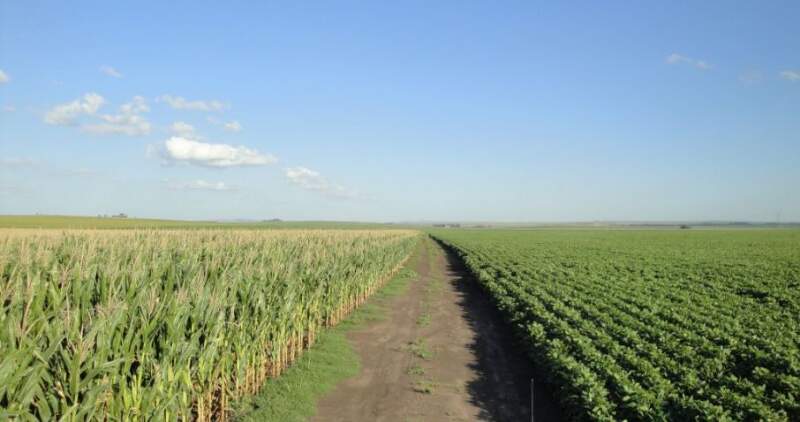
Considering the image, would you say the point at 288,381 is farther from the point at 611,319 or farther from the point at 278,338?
the point at 611,319

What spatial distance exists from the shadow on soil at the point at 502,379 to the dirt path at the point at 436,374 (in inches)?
0.8

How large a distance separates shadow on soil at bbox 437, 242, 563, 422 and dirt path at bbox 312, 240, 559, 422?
0.06 ft

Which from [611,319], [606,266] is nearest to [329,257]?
[611,319]

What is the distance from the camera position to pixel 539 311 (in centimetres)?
1498

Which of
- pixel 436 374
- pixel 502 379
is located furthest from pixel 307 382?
pixel 502 379

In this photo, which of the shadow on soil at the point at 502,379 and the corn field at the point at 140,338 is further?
the shadow on soil at the point at 502,379

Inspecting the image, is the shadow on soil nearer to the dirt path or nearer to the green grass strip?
the dirt path

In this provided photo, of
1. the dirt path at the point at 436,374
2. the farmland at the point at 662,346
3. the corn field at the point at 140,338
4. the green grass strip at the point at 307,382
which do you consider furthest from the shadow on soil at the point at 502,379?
the corn field at the point at 140,338

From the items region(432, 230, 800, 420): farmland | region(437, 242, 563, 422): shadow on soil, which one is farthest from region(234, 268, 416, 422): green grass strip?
region(432, 230, 800, 420): farmland

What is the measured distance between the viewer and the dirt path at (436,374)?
9359mm

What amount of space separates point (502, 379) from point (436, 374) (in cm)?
162

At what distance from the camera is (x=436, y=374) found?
11.6 meters

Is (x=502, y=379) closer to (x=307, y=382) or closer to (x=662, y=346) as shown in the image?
(x=662, y=346)

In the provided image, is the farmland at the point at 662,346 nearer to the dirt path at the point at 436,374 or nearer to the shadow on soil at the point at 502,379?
the shadow on soil at the point at 502,379
